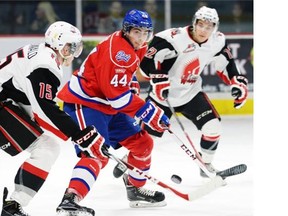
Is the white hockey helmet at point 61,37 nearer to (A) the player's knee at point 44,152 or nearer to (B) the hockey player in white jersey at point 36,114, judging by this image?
(B) the hockey player in white jersey at point 36,114

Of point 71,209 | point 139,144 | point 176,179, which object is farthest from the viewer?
point 176,179

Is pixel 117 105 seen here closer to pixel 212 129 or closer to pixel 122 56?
pixel 122 56

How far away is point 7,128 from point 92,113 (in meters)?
0.54

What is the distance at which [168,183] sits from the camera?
4.67 m

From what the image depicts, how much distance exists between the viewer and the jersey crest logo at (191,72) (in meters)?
4.68

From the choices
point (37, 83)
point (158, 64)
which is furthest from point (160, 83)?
point (37, 83)

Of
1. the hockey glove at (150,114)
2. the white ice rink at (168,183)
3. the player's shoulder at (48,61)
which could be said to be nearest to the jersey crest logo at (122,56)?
the hockey glove at (150,114)

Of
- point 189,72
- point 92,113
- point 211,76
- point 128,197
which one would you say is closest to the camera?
point 92,113

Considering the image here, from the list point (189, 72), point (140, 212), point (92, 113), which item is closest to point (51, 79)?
point (92, 113)

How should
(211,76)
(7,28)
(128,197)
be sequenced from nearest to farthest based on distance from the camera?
(128,197), (211,76), (7,28)

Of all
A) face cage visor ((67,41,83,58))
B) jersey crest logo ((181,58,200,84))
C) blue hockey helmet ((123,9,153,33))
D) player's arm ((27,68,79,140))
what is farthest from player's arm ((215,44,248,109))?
player's arm ((27,68,79,140))

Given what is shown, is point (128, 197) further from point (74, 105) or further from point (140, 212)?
point (74, 105)

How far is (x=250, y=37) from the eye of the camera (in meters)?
7.65

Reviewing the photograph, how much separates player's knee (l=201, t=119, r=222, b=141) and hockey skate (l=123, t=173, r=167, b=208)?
751 millimetres
